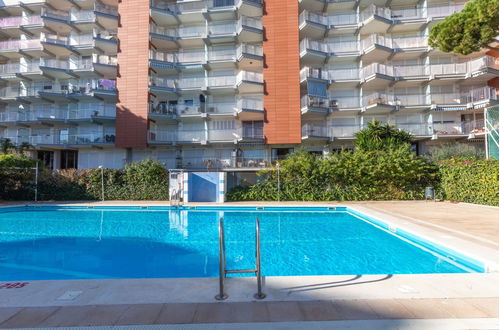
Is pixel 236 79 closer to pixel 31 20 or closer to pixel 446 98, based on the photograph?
pixel 446 98

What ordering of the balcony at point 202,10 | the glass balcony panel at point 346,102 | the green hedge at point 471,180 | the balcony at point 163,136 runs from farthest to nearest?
the balcony at point 163,136, the glass balcony panel at point 346,102, the balcony at point 202,10, the green hedge at point 471,180

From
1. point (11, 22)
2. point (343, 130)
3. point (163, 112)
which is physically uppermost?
point (11, 22)

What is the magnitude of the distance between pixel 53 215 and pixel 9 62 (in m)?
24.4

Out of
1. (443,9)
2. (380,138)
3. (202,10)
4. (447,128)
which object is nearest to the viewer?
(380,138)

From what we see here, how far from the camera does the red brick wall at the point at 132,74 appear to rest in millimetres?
21219

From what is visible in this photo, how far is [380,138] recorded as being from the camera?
643 inches

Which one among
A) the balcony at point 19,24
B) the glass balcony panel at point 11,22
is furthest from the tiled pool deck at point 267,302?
the glass balcony panel at point 11,22

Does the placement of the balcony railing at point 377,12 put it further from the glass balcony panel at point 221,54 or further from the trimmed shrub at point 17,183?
the trimmed shrub at point 17,183

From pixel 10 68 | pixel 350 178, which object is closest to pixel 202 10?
pixel 350 178

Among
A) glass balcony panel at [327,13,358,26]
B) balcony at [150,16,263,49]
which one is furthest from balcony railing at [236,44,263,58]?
glass balcony panel at [327,13,358,26]

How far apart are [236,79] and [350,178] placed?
43.0 feet

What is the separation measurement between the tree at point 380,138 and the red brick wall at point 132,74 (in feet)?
58.4

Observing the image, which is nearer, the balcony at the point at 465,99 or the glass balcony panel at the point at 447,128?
the balcony at the point at 465,99

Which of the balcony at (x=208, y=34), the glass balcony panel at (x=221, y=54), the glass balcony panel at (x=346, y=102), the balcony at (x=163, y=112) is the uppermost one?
the balcony at (x=208, y=34)
